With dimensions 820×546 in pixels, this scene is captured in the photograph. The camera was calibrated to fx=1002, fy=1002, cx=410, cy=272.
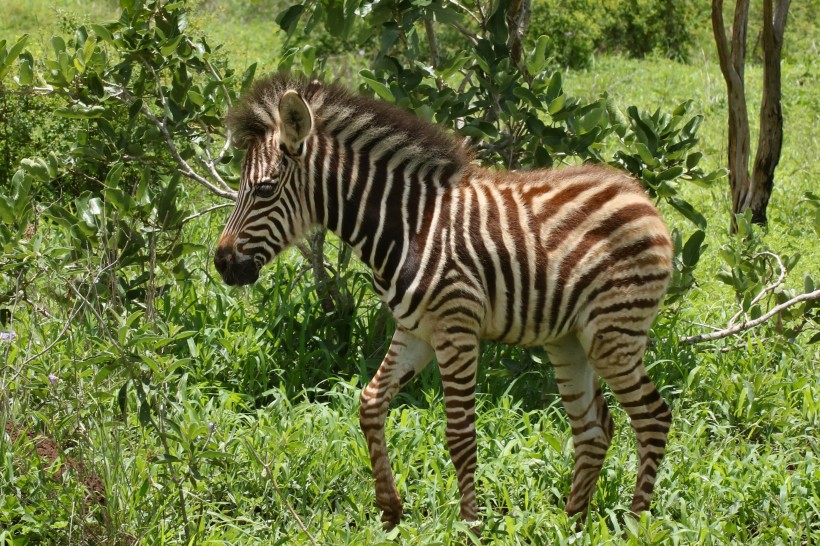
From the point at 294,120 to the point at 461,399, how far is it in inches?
57.6

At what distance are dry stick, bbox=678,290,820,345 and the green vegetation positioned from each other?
0.37 ft

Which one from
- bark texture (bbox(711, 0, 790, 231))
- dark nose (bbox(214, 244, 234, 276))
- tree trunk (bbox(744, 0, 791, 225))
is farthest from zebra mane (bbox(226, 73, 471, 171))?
tree trunk (bbox(744, 0, 791, 225))

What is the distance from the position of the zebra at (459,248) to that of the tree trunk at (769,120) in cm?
398

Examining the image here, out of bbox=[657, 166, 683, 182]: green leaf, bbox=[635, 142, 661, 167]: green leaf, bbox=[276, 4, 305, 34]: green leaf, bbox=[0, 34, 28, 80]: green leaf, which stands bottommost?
bbox=[657, 166, 683, 182]: green leaf

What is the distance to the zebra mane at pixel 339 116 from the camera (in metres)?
4.67

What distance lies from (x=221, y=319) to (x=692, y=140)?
3.11 metres

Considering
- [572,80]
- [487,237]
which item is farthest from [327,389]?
[572,80]

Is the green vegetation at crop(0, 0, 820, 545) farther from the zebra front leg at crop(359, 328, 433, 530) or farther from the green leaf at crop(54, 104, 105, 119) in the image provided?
the zebra front leg at crop(359, 328, 433, 530)

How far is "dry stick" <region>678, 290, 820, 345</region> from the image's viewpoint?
19.0 ft

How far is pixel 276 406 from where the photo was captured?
18.4 feet

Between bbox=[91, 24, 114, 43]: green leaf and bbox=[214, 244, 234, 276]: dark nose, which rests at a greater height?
bbox=[91, 24, 114, 43]: green leaf

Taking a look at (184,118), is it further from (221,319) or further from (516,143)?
(516,143)

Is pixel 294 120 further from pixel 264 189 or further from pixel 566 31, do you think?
pixel 566 31

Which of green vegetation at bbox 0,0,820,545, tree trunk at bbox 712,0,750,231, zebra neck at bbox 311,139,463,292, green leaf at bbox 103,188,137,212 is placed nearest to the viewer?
green vegetation at bbox 0,0,820,545
